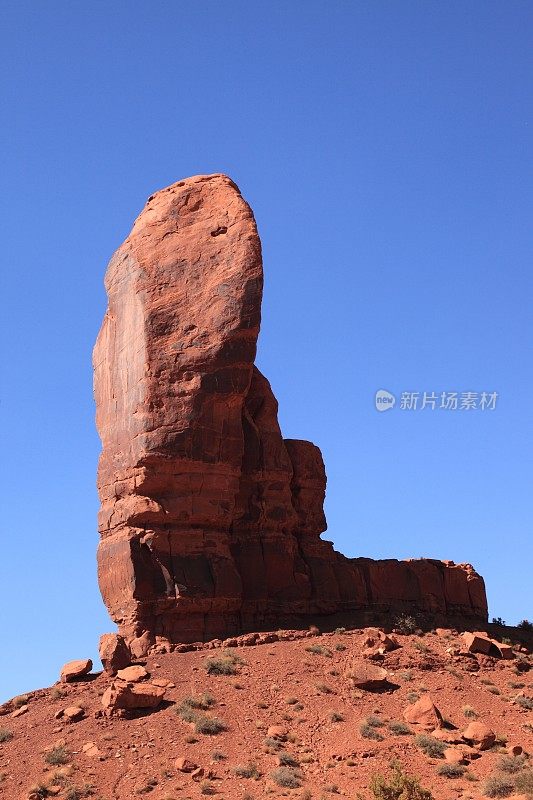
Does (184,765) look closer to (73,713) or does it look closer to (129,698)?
(129,698)

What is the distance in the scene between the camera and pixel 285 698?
2716 centimetres

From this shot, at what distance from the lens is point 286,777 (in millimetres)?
22688

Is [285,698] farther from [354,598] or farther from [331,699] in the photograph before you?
[354,598]

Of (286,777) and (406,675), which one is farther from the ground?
(406,675)

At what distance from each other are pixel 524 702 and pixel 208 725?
28.8 feet

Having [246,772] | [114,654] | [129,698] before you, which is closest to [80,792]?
[246,772]

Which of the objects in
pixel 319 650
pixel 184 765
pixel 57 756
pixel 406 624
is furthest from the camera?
pixel 406 624

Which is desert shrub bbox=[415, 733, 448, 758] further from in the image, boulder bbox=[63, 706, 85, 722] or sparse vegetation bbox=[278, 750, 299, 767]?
boulder bbox=[63, 706, 85, 722]

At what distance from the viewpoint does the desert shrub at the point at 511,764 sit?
23.2 m

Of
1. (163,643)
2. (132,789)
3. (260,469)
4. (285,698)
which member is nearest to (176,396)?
(260,469)

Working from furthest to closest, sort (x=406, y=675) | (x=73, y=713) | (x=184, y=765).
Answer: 1. (x=406, y=675)
2. (x=73, y=713)
3. (x=184, y=765)

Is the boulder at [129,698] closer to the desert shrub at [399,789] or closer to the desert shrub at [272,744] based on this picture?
the desert shrub at [272,744]

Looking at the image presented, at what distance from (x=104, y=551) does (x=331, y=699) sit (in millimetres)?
9126

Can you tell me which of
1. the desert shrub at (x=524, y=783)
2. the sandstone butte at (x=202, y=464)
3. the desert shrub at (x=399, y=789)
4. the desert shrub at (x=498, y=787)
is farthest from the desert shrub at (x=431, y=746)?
the sandstone butte at (x=202, y=464)
